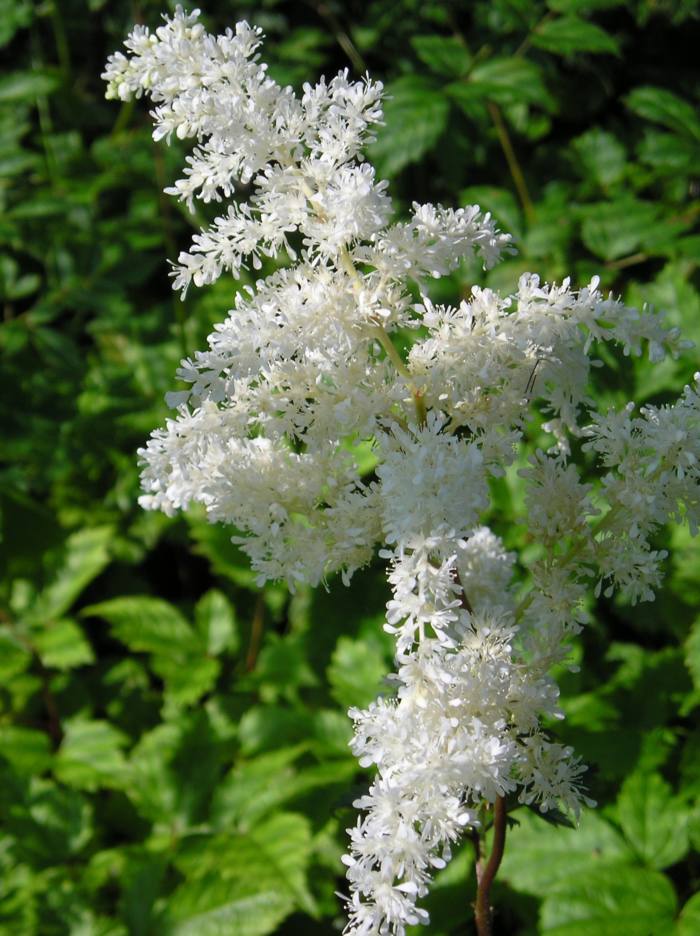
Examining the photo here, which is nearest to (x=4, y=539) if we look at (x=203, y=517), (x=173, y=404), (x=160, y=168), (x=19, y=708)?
(x=19, y=708)

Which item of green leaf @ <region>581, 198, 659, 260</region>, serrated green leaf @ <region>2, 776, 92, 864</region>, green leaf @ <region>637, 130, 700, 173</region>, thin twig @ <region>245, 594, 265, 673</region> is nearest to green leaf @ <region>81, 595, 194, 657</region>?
thin twig @ <region>245, 594, 265, 673</region>

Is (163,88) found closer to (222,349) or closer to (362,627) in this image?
(222,349)

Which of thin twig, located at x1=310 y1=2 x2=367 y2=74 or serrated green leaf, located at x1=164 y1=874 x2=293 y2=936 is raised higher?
thin twig, located at x1=310 y1=2 x2=367 y2=74

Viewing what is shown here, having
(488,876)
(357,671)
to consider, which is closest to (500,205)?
(357,671)

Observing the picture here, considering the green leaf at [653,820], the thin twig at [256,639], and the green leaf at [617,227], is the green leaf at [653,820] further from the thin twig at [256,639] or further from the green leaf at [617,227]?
the green leaf at [617,227]

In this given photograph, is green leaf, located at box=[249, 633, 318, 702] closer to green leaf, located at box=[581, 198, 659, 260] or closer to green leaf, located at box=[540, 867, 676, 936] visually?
green leaf, located at box=[540, 867, 676, 936]

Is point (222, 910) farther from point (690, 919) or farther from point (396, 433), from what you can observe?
point (396, 433)
